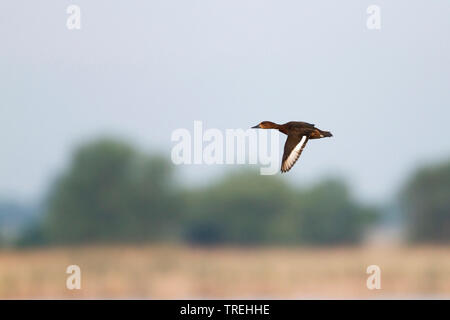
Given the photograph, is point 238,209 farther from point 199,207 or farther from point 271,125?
point 271,125

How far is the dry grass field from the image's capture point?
1923 centimetres

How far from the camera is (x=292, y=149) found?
8742mm

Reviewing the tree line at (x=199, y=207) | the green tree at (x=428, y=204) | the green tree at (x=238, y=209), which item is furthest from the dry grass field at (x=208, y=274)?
the green tree at (x=238, y=209)

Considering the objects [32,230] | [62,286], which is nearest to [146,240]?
[32,230]

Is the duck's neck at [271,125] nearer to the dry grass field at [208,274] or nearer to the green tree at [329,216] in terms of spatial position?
the dry grass field at [208,274]

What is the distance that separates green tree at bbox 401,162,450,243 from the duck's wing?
633 inches

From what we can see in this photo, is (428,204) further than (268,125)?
Yes

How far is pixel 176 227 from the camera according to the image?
2734 centimetres

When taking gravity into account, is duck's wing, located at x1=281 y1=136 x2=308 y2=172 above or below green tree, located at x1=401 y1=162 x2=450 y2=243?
above

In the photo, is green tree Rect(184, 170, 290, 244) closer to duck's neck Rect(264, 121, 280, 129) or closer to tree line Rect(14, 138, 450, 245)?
tree line Rect(14, 138, 450, 245)

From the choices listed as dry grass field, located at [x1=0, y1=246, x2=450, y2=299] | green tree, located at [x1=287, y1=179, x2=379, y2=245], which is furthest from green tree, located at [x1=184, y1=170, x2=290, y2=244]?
dry grass field, located at [x1=0, y1=246, x2=450, y2=299]

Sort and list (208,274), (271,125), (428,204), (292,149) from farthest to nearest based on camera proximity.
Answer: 1. (428,204)
2. (208,274)
3. (271,125)
4. (292,149)

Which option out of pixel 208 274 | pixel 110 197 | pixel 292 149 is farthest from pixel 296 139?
pixel 110 197

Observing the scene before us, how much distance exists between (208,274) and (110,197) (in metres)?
8.88
